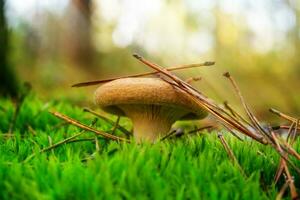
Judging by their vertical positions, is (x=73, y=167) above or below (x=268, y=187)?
above

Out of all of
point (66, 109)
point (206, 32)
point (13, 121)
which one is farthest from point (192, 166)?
point (206, 32)

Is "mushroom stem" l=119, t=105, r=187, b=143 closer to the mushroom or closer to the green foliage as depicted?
the mushroom

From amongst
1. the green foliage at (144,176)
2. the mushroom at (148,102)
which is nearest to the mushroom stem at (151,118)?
the mushroom at (148,102)

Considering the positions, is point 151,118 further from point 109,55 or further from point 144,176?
point 109,55

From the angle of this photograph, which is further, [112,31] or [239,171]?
[112,31]

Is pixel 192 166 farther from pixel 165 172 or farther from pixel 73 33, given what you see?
pixel 73 33

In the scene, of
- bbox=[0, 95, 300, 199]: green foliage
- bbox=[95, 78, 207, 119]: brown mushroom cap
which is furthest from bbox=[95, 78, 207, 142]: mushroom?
bbox=[0, 95, 300, 199]: green foliage
